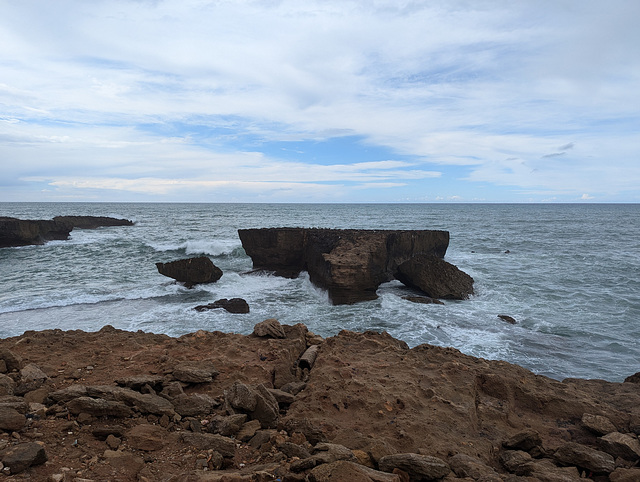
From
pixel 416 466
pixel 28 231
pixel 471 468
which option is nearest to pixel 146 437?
pixel 416 466

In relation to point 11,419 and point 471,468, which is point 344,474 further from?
point 11,419

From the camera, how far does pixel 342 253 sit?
18.2 metres

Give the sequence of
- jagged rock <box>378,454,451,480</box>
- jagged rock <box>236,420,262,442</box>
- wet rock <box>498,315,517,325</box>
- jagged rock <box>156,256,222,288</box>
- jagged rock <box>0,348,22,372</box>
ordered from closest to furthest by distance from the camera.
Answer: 1. jagged rock <box>378,454,451,480</box>
2. jagged rock <box>236,420,262,442</box>
3. jagged rock <box>0,348,22,372</box>
4. wet rock <box>498,315,517,325</box>
5. jagged rock <box>156,256,222,288</box>

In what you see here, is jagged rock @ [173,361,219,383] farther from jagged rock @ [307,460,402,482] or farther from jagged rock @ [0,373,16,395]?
jagged rock @ [307,460,402,482]

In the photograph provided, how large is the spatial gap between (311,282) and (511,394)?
47.1 feet

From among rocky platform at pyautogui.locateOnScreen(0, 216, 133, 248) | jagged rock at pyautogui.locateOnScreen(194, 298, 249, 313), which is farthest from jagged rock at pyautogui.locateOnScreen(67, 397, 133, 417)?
rocky platform at pyautogui.locateOnScreen(0, 216, 133, 248)

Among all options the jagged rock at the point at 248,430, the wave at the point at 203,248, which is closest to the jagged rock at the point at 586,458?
the jagged rock at the point at 248,430

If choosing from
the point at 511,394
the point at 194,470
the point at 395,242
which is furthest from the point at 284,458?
the point at 395,242

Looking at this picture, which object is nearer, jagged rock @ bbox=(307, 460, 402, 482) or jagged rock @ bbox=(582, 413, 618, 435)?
jagged rock @ bbox=(307, 460, 402, 482)

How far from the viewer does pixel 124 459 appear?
3.72 meters

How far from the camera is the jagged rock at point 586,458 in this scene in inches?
165

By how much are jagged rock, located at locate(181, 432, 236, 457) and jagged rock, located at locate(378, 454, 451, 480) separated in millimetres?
1638

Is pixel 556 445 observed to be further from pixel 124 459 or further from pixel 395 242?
pixel 395 242

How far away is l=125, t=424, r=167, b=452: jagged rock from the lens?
13.2 feet
